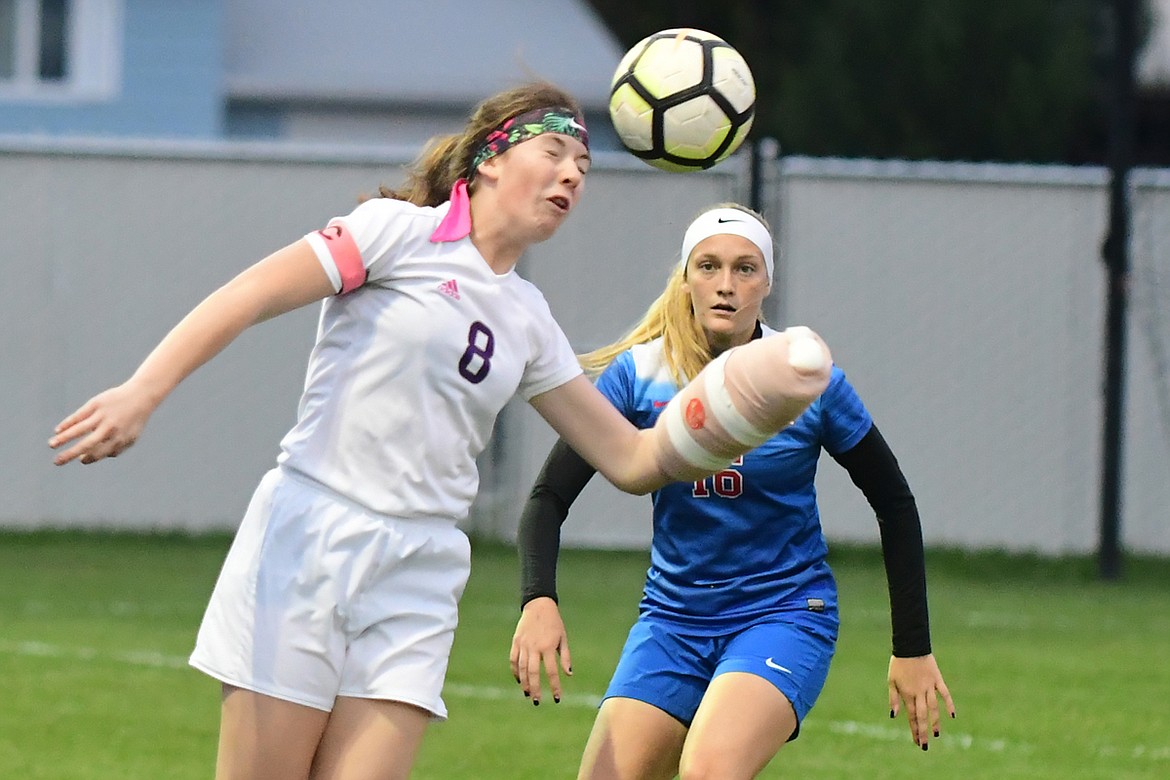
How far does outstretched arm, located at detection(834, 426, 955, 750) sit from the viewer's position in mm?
5047

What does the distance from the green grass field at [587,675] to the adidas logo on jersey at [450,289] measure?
3046 mm

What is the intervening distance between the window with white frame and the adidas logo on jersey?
18751 millimetres

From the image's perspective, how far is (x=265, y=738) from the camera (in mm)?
4191

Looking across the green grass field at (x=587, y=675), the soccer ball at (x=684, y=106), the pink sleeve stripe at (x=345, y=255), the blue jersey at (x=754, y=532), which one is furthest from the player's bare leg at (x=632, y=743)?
the green grass field at (x=587, y=675)

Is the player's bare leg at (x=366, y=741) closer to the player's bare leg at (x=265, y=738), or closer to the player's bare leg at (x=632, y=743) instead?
the player's bare leg at (x=265, y=738)

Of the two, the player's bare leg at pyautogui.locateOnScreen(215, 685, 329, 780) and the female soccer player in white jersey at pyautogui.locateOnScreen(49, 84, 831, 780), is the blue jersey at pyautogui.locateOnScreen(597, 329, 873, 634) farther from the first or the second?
the player's bare leg at pyautogui.locateOnScreen(215, 685, 329, 780)

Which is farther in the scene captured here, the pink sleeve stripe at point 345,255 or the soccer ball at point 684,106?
the soccer ball at point 684,106

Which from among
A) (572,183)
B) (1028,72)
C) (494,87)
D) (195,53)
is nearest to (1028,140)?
(1028,72)

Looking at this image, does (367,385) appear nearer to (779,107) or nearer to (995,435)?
(995,435)

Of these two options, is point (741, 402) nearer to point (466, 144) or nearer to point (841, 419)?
point (466, 144)

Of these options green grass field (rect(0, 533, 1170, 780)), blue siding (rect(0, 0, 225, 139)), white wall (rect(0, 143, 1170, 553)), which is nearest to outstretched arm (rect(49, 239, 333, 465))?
green grass field (rect(0, 533, 1170, 780))

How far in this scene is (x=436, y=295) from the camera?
4.32m

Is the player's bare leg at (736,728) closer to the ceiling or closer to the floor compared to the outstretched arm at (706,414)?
closer to the floor

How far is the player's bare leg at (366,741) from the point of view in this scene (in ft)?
13.8
